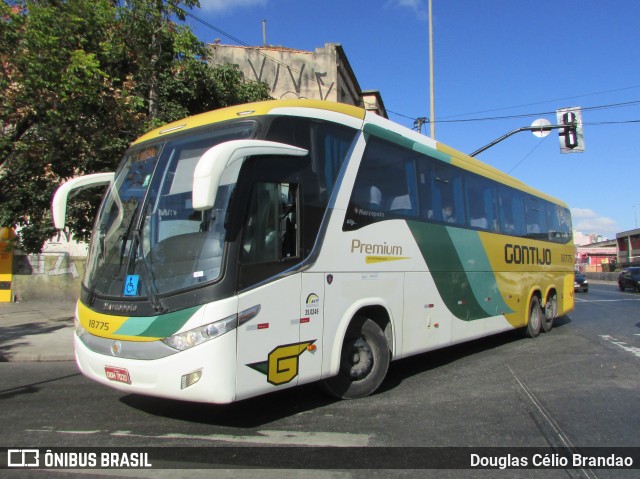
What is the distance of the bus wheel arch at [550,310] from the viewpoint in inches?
472

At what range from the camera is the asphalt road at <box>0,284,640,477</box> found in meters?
4.52

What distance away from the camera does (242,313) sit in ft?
14.4

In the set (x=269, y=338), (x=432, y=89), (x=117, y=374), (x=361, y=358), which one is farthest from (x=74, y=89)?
(x=432, y=89)

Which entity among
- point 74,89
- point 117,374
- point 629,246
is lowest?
point 117,374

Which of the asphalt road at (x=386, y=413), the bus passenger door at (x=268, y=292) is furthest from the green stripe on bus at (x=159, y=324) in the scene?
the asphalt road at (x=386, y=413)

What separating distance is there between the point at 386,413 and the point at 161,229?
3.08 metres

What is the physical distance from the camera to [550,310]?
12.3m

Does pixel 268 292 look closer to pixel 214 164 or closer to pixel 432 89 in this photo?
pixel 214 164

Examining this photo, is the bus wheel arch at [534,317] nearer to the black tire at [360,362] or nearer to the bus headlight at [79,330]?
the black tire at [360,362]

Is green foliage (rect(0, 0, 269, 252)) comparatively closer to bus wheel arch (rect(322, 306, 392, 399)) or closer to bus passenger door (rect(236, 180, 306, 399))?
bus passenger door (rect(236, 180, 306, 399))

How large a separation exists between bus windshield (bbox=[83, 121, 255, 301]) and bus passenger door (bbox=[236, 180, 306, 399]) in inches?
12.4

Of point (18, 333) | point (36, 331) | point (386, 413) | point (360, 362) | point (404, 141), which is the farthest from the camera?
point (36, 331)

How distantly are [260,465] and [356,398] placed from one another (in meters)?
2.14

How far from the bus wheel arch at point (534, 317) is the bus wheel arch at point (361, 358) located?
20.6ft
